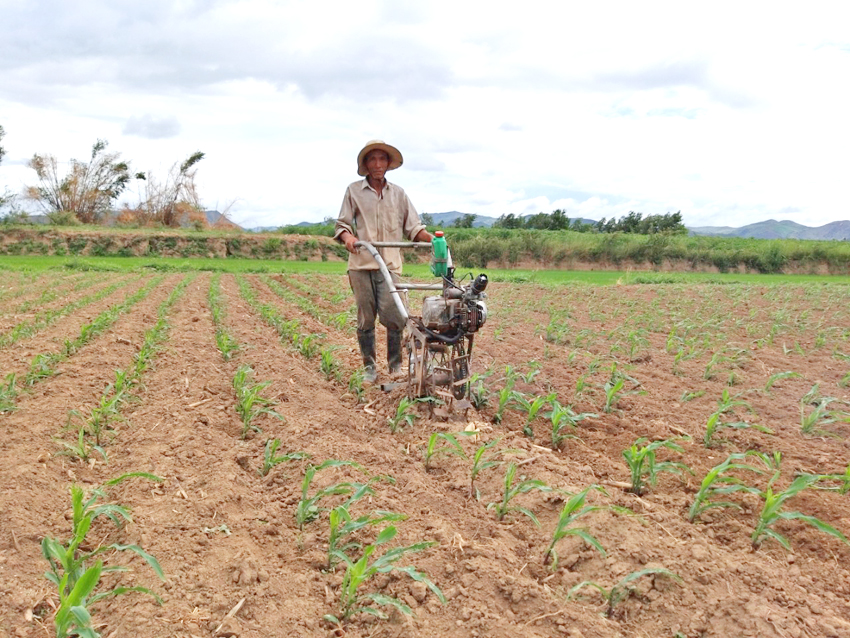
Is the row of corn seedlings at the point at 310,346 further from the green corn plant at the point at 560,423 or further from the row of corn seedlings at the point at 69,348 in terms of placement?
the row of corn seedlings at the point at 69,348

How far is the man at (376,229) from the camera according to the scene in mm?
5473

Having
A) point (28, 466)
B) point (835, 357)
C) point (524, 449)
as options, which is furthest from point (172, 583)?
point (835, 357)

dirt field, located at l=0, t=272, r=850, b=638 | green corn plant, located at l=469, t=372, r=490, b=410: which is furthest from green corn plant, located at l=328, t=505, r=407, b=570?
green corn plant, located at l=469, t=372, r=490, b=410

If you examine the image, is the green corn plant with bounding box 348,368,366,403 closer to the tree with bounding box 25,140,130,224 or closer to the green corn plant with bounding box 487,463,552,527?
the green corn plant with bounding box 487,463,552,527

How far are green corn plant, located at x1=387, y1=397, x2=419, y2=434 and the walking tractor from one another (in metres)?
0.14

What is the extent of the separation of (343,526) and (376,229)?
10.7 ft

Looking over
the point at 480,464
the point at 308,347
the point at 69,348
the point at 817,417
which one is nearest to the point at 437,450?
the point at 480,464

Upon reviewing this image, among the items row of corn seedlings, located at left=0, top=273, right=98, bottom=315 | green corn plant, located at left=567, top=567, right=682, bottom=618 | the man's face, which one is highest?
the man's face

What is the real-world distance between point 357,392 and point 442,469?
161 centimetres

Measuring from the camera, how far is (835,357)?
737 cm

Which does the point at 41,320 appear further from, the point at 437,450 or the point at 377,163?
the point at 437,450

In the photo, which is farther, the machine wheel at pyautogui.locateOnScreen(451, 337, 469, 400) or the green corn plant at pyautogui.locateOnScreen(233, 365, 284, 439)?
the machine wheel at pyautogui.locateOnScreen(451, 337, 469, 400)

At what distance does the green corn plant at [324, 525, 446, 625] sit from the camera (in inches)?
92.4

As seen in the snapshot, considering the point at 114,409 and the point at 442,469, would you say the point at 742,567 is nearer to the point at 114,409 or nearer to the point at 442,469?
the point at 442,469
